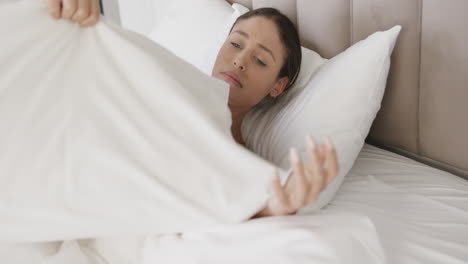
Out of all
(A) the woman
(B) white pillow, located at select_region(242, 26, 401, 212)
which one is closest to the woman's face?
(A) the woman

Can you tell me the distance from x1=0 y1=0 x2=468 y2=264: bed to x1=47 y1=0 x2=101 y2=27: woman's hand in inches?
15.3

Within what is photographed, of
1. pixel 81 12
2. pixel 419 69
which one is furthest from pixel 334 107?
pixel 81 12

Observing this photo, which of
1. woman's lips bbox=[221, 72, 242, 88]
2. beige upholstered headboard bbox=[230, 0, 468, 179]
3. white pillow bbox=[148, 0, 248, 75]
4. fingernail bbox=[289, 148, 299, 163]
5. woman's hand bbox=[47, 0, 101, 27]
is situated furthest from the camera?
white pillow bbox=[148, 0, 248, 75]

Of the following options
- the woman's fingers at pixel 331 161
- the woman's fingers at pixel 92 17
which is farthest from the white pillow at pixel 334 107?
the woman's fingers at pixel 92 17

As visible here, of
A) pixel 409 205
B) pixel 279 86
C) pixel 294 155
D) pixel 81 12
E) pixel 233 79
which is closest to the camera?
pixel 294 155

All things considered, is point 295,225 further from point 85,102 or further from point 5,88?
point 5,88

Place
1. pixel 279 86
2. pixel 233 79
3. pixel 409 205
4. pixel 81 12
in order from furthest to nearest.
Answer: pixel 279 86 < pixel 233 79 < pixel 409 205 < pixel 81 12

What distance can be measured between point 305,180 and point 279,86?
612 millimetres

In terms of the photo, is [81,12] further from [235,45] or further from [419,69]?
[419,69]

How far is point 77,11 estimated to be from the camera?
78 cm

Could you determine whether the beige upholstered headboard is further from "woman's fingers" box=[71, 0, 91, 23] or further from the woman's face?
"woman's fingers" box=[71, 0, 91, 23]

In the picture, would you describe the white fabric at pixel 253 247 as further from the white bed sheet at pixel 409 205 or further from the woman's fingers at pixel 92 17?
the woman's fingers at pixel 92 17

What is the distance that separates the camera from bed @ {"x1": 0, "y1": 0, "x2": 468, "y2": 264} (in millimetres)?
710

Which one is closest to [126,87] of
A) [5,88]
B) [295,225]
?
[5,88]
